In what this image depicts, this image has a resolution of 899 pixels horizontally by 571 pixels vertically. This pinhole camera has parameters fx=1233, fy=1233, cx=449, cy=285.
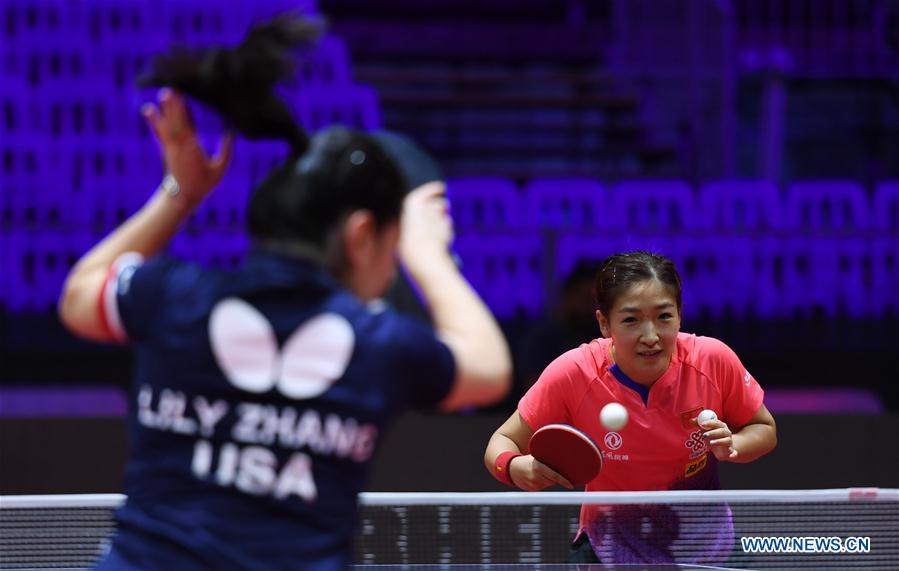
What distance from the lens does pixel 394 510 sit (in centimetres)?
309

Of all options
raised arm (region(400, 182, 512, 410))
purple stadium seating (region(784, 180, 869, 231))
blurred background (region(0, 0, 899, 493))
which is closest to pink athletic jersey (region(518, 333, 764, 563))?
raised arm (region(400, 182, 512, 410))

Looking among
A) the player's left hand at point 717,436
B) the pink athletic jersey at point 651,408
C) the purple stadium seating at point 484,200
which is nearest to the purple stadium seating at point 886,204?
the purple stadium seating at point 484,200

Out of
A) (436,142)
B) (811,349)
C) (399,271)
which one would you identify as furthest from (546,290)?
(399,271)

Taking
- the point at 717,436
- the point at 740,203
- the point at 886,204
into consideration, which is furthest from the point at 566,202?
the point at 717,436

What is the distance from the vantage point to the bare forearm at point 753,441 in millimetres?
3156

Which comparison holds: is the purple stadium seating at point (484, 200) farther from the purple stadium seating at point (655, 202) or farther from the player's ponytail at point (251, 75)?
the player's ponytail at point (251, 75)

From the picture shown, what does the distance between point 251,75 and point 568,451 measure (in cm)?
160

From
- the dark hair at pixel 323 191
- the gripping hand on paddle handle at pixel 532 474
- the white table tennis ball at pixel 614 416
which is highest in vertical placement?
the dark hair at pixel 323 191

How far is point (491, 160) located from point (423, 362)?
379 inches

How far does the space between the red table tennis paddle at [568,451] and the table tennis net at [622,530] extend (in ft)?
0.31

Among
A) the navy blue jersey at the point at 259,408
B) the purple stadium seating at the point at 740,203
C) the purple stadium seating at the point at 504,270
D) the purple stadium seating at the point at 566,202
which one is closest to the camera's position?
the navy blue jersey at the point at 259,408

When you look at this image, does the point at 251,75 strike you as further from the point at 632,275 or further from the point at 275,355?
the point at 632,275

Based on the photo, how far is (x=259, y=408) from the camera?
1.64 metres

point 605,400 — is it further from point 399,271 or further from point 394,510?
point 399,271
